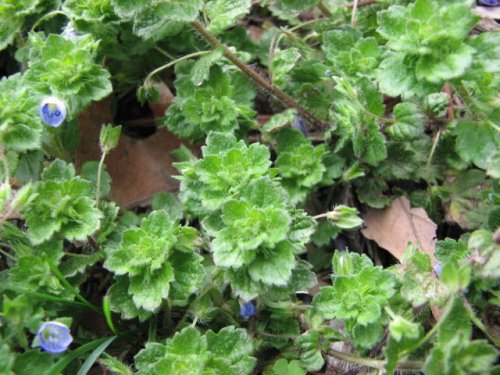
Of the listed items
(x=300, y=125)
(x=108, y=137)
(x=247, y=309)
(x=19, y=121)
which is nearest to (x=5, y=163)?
(x=19, y=121)

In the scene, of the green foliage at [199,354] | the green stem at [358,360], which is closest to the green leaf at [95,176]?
the green foliage at [199,354]

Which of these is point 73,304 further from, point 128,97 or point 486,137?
point 486,137

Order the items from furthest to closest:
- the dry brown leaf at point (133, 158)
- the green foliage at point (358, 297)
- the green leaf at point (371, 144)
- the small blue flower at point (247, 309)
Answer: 1. the dry brown leaf at point (133, 158)
2. the green leaf at point (371, 144)
3. the small blue flower at point (247, 309)
4. the green foliage at point (358, 297)

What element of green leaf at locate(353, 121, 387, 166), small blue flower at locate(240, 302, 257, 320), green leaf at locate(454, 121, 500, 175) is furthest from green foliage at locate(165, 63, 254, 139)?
green leaf at locate(454, 121, 500, 175)

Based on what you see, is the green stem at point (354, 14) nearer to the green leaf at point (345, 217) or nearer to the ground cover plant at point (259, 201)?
the ground cover plant at point (259, 201)

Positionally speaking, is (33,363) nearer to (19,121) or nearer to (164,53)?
(19,121)

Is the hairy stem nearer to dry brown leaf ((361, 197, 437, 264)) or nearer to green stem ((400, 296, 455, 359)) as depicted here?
dry brown leaf ((361, 197, 437, 264))
